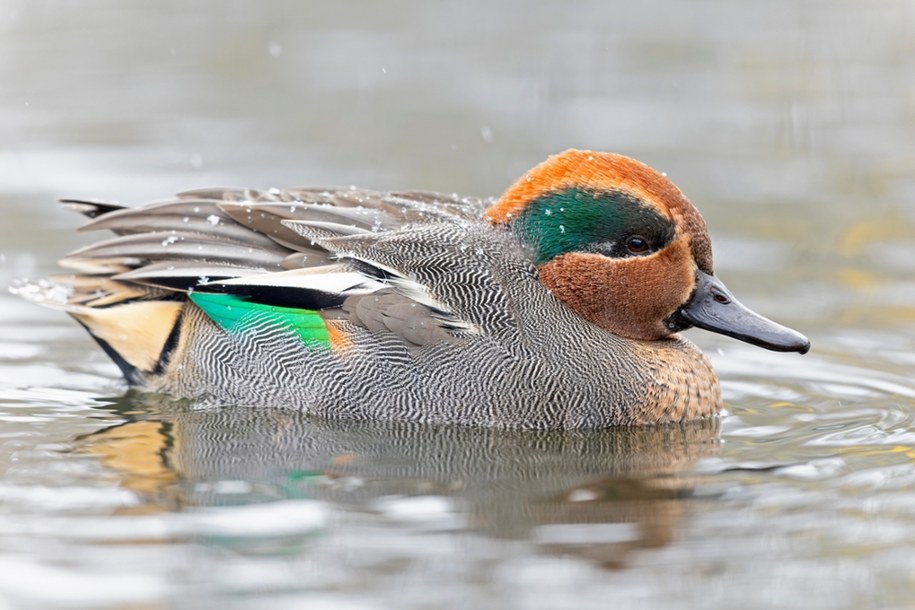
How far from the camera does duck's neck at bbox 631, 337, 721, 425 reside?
6.91 m

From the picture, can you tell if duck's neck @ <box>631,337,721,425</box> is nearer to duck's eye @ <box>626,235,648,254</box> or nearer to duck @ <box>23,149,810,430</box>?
duck @ <box>23,149,810,430</box>

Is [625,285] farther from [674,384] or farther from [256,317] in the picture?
[256,317]

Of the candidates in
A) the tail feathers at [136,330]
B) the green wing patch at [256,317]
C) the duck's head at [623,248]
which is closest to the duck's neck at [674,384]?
the duck's head at [623,248]

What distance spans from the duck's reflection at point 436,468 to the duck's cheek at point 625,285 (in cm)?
51

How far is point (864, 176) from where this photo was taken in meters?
10.8

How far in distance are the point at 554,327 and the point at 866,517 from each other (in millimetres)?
1719

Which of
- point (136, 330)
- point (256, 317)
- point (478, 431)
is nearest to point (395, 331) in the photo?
point (478, 431)

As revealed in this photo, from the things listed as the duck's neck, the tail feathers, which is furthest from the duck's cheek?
the tail feathers

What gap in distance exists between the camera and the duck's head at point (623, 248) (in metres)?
6.79

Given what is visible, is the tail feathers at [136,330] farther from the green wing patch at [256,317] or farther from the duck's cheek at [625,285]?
the duck's cheek at [625,285]

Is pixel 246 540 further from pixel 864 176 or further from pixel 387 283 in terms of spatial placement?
pixel 864 176

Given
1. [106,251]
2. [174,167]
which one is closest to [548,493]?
[106,251]

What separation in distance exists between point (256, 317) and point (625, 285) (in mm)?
1675

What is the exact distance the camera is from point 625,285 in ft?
22.7
